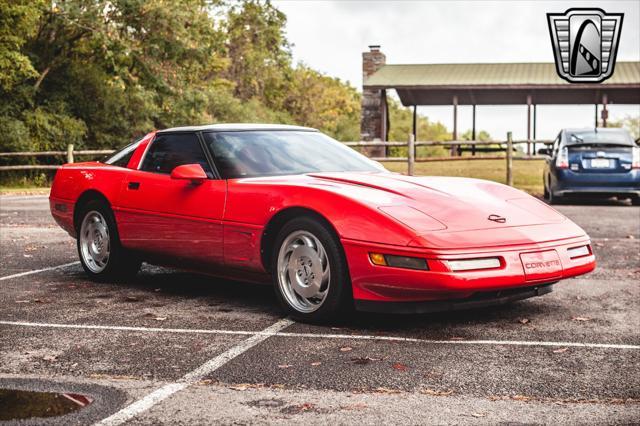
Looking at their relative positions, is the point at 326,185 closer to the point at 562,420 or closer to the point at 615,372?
the point at 615,372

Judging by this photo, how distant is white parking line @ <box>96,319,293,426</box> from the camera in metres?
3.87

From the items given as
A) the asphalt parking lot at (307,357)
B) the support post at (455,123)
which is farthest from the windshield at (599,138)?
the support post at (455,123)

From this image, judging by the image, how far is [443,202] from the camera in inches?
231

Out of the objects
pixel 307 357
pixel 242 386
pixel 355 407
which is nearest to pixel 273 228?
pixel 307 357

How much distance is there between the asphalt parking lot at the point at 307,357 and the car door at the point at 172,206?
409mm

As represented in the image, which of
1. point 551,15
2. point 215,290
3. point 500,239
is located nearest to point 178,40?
point 551,15

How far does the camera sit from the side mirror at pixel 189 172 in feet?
21.6

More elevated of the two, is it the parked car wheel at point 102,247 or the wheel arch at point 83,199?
the wheel arch at point 83,199

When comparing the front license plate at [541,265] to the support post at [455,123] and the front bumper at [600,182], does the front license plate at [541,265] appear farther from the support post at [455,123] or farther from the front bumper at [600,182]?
the support post at [455,123]

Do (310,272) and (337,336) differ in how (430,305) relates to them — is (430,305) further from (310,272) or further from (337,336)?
(310,272)

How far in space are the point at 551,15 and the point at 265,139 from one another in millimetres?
19102

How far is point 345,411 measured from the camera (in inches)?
156

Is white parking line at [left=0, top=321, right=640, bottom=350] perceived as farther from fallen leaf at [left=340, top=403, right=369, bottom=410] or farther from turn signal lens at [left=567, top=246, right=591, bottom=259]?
fallen leaf at [left=340, top=403, right=369, bottom=410]

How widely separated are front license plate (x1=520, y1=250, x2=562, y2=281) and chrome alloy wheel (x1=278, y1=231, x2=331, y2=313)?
4.11ft
